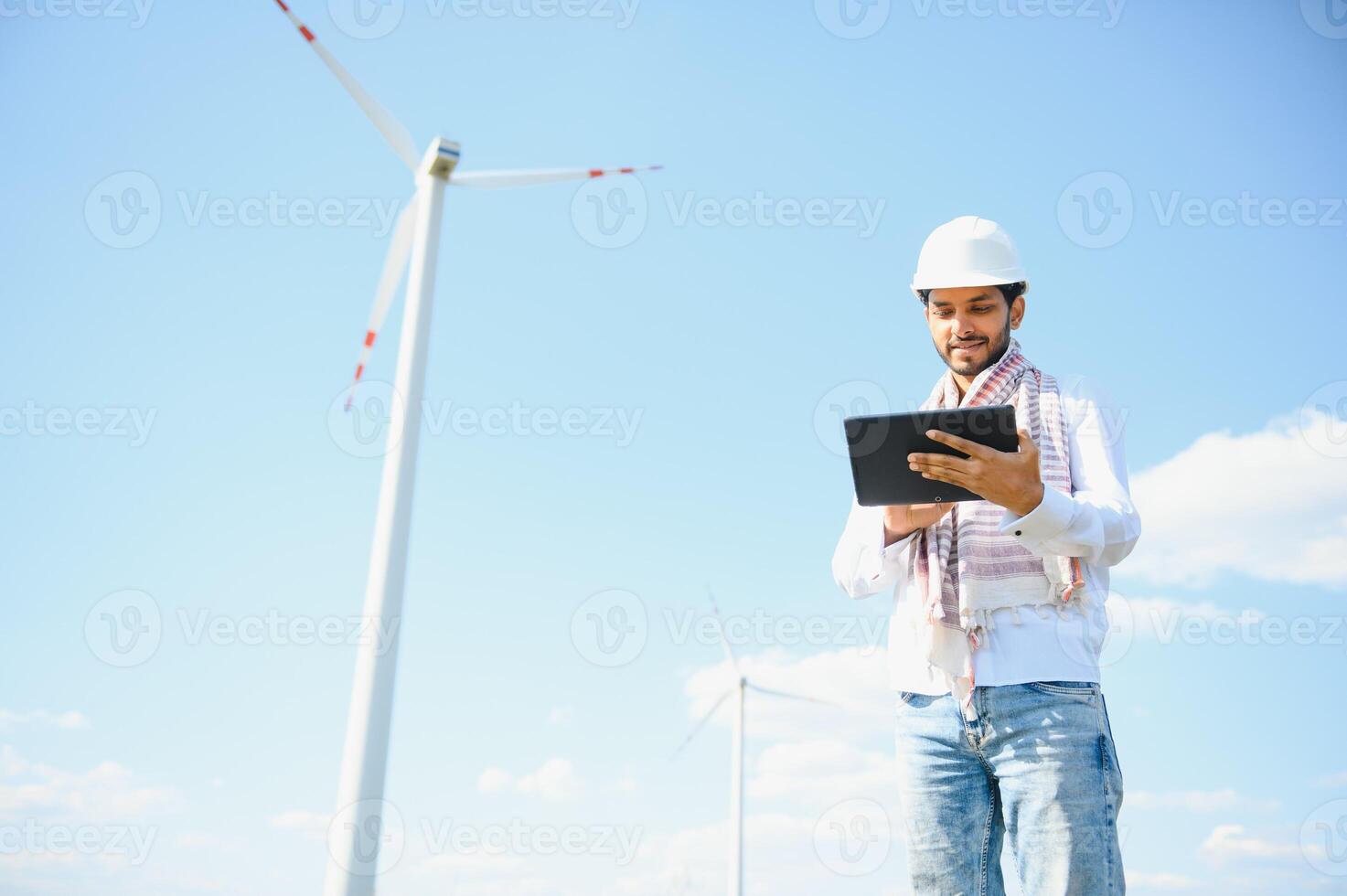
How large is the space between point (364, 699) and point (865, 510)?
42.1ft

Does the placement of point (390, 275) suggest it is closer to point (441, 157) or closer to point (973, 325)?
point (441, 157)

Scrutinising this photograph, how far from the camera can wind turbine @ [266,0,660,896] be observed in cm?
1462

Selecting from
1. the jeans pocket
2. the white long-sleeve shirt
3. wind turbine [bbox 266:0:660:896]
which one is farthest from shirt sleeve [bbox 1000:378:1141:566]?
wind turbine [bbox 266:0:660:896]

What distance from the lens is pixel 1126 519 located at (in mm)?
3941

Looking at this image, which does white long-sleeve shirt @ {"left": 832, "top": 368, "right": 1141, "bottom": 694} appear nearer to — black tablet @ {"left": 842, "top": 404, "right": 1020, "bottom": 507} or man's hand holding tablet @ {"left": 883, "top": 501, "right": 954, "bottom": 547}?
man's hand holding tablet @ {"left": 883, "top": 501, "right": 954, "bottom": 547}

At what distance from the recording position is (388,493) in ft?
55.5

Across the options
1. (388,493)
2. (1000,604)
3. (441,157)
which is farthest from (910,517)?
(441,157)

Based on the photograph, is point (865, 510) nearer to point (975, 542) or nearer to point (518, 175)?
point (975, 542)

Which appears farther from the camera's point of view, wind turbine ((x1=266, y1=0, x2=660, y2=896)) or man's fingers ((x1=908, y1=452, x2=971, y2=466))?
wind turbine ((x1=266, y1=0, x2=660, y2=896))

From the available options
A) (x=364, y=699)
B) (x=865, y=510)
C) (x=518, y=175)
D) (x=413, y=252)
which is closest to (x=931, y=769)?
(x=865, y=510)

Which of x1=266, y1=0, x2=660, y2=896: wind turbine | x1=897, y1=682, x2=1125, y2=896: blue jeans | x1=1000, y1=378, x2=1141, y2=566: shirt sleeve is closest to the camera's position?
x1=897, y1=682, x2=1125, y2=896: blue jeans

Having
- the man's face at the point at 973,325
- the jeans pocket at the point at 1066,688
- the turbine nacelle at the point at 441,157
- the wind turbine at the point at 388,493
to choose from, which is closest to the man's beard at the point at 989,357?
the man's face at the point at 973,325

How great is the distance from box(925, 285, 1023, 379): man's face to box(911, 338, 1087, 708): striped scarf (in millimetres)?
83

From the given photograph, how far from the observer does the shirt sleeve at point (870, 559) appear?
4508 mm
